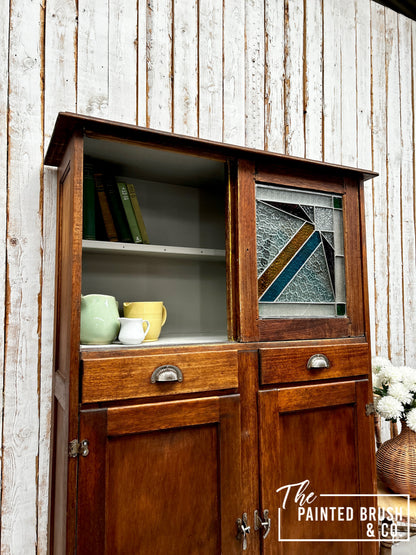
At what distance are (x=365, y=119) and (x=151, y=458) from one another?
199cm

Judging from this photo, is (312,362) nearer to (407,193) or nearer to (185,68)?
Answer: (185,68)

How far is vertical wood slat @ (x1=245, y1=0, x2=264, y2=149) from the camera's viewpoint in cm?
194

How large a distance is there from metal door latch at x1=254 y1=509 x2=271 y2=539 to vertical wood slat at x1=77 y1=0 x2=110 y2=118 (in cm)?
145

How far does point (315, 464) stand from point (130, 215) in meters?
0.98

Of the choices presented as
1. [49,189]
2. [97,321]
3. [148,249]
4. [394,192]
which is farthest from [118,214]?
[394,192]

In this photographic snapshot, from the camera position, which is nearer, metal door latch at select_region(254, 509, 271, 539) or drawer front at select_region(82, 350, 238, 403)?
drawer front at select_region(82, 350, 238, 403)

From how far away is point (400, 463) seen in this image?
161 cm

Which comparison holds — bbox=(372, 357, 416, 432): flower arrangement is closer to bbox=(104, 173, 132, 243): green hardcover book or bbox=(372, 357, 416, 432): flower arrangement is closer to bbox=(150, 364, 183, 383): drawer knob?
bbox=(150, 364, 183, 383): drawer knob

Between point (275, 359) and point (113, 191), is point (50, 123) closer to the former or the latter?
point (113, 191)

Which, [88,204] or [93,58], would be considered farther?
[93,58]

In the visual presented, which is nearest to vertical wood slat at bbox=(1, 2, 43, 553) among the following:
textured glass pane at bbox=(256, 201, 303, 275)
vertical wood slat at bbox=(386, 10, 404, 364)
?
textured glass pane at bbox=(256, 201, 303, 275)

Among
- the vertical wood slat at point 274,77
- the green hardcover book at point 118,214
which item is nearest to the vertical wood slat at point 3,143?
the green hardcover book at point 118,214

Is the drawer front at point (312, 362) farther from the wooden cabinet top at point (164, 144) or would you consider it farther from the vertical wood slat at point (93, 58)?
the vertical wood slat at point (93, 58)

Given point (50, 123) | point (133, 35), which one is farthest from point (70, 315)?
point (133, 35)
